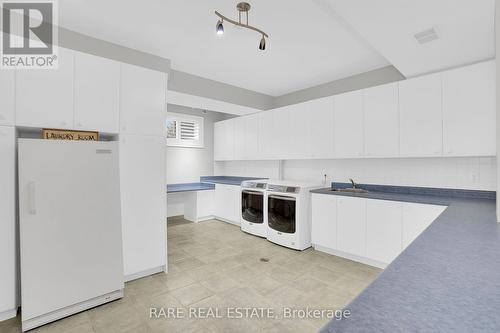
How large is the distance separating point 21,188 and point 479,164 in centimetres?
460

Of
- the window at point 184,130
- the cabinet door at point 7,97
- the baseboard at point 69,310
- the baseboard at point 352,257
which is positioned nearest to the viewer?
the baseboard at point 69,310

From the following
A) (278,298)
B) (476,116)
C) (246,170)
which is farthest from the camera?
(246,170)

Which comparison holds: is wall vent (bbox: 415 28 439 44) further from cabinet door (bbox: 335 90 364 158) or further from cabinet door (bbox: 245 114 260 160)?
cabinet door (bbox: 245 114 260 160)

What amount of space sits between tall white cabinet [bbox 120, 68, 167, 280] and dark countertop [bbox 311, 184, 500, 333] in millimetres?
2534

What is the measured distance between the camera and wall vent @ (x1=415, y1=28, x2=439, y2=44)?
7.13 feet

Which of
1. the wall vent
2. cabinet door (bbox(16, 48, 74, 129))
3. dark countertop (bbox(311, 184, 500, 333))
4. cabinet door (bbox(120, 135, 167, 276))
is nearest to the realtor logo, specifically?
cabinet door (bbox(16, 48, 74, 129))

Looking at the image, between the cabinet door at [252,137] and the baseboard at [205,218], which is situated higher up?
the cabinet door at [252,137]

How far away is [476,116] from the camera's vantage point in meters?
2.57

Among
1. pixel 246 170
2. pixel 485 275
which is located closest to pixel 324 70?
pixel 246 170

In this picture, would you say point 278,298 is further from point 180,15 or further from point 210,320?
point 180,15

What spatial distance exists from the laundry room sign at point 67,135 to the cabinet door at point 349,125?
3127mm

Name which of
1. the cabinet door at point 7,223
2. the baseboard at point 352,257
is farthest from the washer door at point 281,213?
the cabinet door at point 7,223

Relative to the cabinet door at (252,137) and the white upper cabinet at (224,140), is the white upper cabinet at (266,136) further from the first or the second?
the white upper cabinet at (224,140)

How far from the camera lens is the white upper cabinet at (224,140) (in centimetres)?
558
